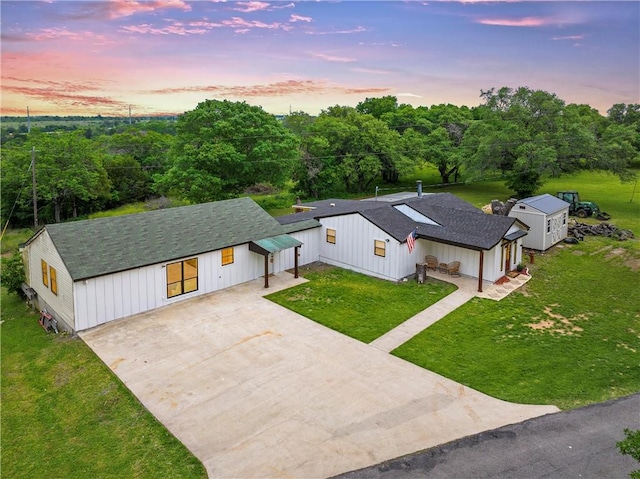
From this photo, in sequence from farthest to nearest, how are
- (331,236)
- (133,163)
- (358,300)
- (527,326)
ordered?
(133,163)
(331,236)
(358,300)
(527,326)

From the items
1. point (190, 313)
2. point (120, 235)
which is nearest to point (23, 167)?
point (120, 235)

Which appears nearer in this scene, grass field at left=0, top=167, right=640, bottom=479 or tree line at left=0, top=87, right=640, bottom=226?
grass field at left=0, top=167, right=640, bottom=479

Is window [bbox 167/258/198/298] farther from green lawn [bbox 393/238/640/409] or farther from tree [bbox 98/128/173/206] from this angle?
tree [bbox 98/128/173/206]

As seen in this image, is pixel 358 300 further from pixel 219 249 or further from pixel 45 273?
pixel 45 273

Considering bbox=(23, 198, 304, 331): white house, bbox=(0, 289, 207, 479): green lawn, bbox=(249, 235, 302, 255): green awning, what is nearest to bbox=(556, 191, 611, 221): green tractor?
bbox=(249, 235, 302, 255): green awning

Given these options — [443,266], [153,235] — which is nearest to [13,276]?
[153,235]

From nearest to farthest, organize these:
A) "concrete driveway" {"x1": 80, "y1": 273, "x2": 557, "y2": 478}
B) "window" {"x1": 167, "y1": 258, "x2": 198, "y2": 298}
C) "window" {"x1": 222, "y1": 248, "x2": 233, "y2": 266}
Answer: "concrete driveway" {"x1": 80, "y1": 273, "x2": 557, "y2": 478} < "window" {"x1": 167, "y1": 258, "x2": 198, "y2": 298} < "window" {"x1": 222, "y1": 248, "x2": 233, "y2": 266}

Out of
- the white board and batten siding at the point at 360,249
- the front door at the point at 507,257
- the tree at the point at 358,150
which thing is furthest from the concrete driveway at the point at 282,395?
the tree at the point at 358,150
